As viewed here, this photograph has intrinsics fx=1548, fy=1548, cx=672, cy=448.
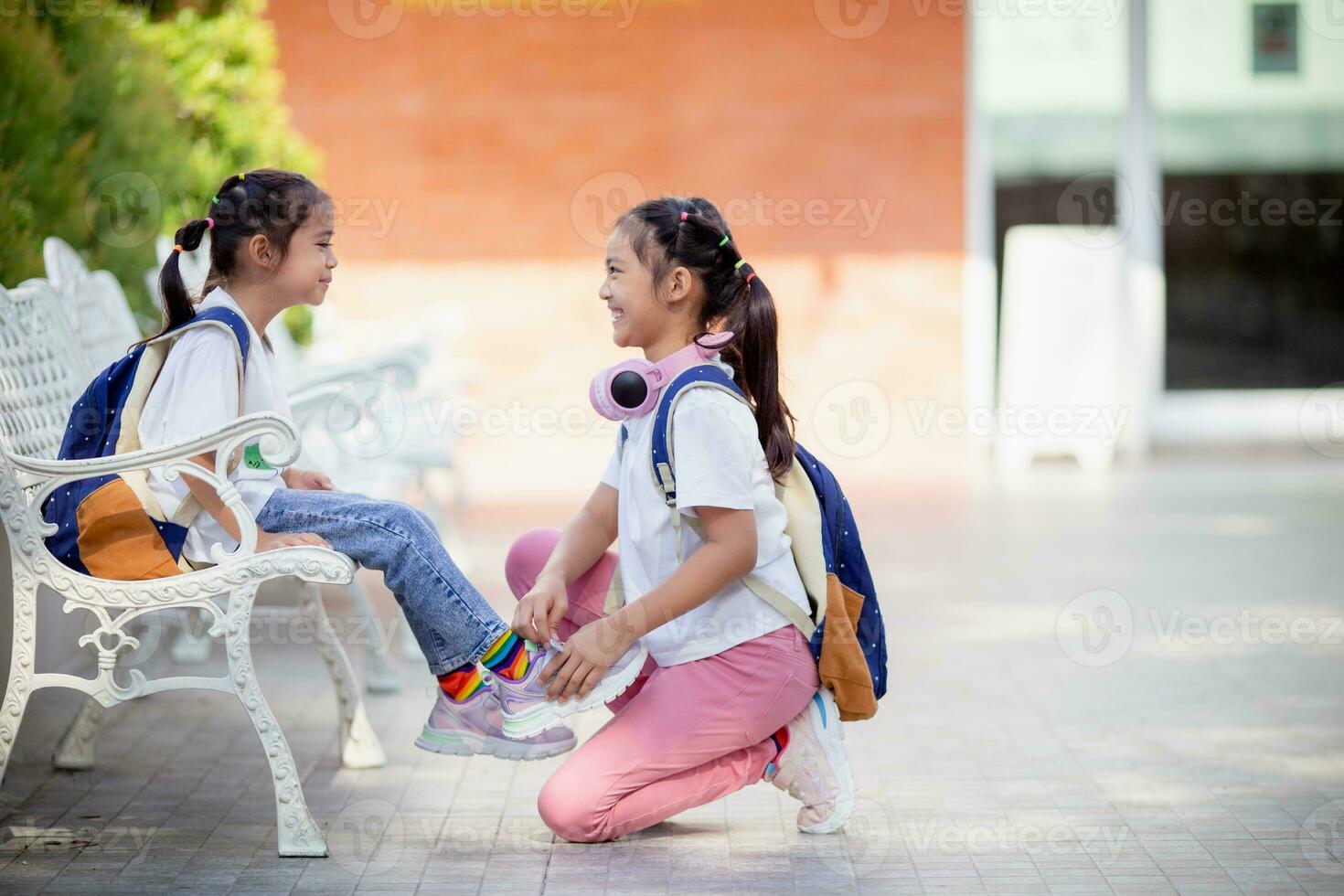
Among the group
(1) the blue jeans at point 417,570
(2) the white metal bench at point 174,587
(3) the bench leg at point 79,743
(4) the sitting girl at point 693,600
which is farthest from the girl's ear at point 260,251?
(3) the bench leg at point 79,743

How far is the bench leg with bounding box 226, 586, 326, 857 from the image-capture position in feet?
8.77

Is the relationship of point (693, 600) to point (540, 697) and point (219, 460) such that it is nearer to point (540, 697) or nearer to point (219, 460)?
point (540, 697)

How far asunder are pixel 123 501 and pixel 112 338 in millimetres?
1368

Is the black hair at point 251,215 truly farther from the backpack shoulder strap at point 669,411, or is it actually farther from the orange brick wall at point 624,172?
the orange brick wall at point 624,172

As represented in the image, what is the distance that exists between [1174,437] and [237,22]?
645 centimetres

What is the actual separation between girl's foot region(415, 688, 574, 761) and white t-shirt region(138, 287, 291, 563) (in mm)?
502

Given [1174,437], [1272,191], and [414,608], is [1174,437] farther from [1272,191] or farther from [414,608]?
[414,608]

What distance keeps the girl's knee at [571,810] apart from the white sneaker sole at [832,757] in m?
0.41

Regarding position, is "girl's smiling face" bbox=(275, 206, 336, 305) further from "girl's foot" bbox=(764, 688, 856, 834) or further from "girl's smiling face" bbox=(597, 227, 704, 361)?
"girl's foot" bbox=(764, 688, 856, 834)

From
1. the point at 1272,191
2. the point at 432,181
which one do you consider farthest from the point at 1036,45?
the point at 432,181

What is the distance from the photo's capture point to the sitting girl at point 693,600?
2.70m

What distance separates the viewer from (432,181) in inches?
373

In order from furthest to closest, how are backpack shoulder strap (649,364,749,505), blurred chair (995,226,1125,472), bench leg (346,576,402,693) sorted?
1. blurred chair (995,226,1125,472)
2. bench leg (346,576,402,693)
3. backpack shoulder strap (649,364,749,505)

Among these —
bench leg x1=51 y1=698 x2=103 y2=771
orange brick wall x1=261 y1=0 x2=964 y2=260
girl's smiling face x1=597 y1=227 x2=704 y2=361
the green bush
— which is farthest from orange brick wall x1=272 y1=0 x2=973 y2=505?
girl's smiling face x1=597 y1=227 x2=704 y2=361
